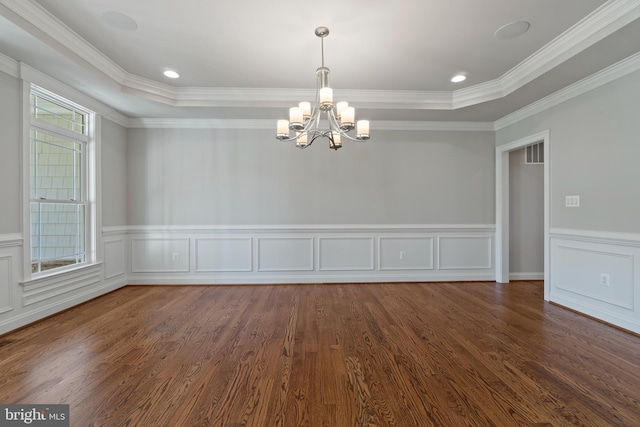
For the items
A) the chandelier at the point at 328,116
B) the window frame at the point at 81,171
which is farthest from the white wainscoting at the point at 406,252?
the window frame at the point at 81,171

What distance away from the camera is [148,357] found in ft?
7.36

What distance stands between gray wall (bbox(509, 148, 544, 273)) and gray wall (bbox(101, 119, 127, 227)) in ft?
21.0

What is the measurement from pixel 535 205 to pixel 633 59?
2.53 metres

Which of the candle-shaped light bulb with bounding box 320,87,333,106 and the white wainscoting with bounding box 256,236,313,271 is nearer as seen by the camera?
the candle-shaped light bulb with bounding box 320,87,333,106

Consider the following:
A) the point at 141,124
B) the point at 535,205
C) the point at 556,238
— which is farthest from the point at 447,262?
the point at 141,124

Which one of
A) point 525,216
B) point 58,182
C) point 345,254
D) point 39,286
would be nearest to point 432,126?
point 525,216

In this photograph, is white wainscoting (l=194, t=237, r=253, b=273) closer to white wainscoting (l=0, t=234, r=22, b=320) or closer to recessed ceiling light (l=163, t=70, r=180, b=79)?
white wainscoting (l=0, t=234, r=22, b=320)

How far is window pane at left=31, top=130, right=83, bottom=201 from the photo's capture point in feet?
10.3

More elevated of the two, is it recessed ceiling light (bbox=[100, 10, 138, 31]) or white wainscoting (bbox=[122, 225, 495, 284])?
recessed ceiling light (bbox=[100, 10, 138, 31])

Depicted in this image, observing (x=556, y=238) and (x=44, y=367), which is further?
(x=556, y=238)

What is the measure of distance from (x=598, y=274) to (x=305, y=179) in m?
3.89

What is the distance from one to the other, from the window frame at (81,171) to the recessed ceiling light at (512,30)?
15.7ft

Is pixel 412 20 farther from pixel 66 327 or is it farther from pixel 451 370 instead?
pixel 66 327

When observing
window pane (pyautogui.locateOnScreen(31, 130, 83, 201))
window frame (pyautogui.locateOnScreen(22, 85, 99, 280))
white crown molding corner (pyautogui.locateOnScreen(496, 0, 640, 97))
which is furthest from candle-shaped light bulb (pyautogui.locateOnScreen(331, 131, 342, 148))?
window pane (pyautogui.locateOnScreen(31, 130, 83, 201))
